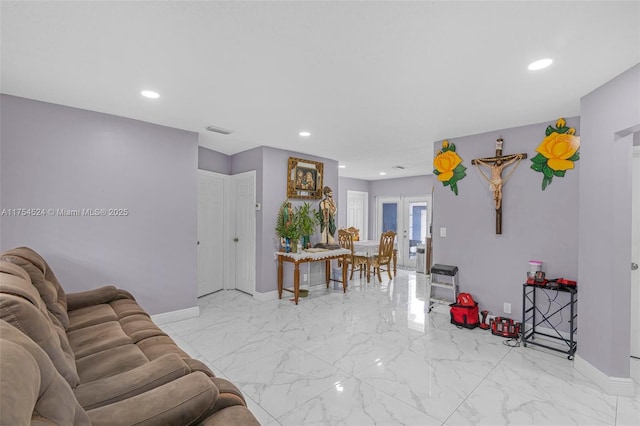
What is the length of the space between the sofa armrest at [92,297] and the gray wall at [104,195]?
1.73 feet

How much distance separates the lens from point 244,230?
5094mm

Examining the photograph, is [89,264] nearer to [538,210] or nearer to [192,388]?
[192,388]

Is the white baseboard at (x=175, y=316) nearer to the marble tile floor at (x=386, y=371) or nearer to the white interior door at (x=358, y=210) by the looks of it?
the marble tile floor at (x=386, y=371)

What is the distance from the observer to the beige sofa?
695 millimetres

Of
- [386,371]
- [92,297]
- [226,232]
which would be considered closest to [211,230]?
[226,232]

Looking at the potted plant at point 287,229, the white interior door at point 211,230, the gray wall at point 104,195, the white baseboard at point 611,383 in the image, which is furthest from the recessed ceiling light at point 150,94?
the white baseboard at point 611,383

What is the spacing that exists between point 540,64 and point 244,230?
170 inches

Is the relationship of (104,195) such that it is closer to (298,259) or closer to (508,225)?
(298,259)

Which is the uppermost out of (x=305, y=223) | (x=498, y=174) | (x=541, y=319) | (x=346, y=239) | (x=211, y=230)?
(x=498, y=174)

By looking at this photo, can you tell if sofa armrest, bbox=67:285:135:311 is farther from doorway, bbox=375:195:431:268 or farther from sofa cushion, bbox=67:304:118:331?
doorway, bbox=375:195:431:268

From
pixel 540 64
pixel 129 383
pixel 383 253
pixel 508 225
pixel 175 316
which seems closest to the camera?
pixel 129 383

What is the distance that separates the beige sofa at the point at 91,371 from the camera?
2.28ft

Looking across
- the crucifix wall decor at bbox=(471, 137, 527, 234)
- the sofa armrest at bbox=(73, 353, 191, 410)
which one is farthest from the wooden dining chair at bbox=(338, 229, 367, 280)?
the sofa armrest at bbox=(73, 353, 191, 410)

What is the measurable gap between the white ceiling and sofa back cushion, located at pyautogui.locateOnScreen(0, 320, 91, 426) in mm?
1626
